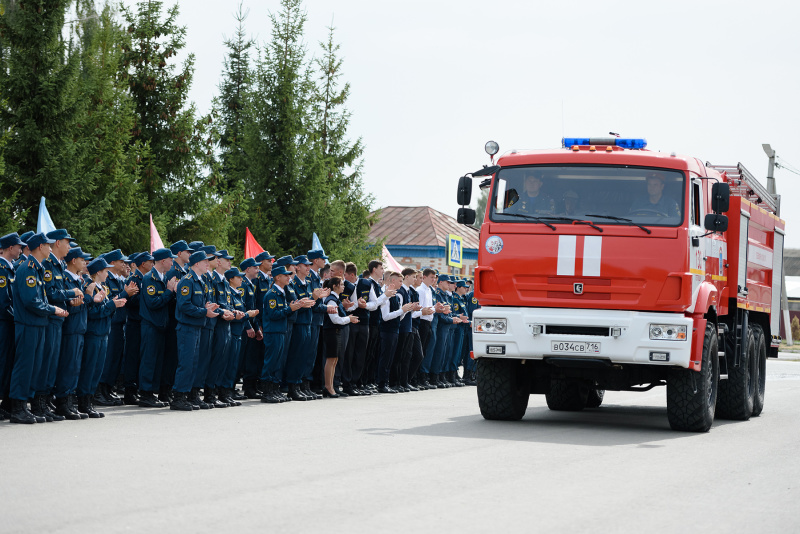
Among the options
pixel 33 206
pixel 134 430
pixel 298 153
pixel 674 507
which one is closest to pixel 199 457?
pixel 134 430

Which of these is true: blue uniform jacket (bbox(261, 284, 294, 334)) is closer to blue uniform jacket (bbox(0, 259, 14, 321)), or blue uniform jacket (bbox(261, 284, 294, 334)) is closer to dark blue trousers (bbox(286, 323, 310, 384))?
dark blue trousers (bbox(286, 323, 310, 384))

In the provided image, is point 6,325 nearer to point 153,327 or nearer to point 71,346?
point 71,346

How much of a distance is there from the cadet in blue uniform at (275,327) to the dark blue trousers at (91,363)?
2.99m

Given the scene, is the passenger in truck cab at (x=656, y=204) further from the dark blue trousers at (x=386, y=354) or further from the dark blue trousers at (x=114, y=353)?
the dark blue trousers at (x=386, y=354)

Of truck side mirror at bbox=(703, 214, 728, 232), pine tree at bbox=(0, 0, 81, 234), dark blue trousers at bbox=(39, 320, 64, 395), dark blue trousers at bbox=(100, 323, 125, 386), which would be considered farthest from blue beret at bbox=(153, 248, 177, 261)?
pine tree at bbox=(0, 0, 81, 234)

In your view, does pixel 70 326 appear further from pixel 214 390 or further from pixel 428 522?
pixel 428 522

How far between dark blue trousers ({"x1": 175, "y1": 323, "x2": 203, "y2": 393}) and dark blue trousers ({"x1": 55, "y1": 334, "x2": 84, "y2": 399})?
5.47ft

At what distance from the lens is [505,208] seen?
1246cm

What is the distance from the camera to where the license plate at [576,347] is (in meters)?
11.8

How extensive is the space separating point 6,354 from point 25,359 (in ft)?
1.38

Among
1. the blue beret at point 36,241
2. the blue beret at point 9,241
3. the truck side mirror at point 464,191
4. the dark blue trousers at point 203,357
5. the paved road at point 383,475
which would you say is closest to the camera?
the paved road at point 383,475

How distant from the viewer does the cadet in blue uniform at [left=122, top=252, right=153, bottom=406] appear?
14617 millimetres

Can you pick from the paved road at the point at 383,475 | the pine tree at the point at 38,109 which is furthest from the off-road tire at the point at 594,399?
the pine tree at the point at 38,109

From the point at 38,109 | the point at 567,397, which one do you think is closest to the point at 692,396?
the point at 567,397
